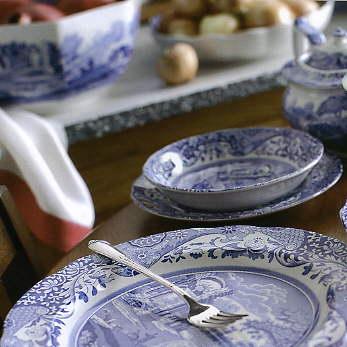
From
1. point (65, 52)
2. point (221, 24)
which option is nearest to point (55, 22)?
point (65, 52)

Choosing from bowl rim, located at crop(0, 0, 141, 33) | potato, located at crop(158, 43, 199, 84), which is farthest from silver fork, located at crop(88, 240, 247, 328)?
potato, located at crop(158, 43, 199, 84)

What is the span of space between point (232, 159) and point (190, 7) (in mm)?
654

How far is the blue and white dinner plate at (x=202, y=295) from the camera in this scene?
0.64 m

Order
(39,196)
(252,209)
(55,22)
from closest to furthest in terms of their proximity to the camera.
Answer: (252,209) → (39,196) → (55,22)

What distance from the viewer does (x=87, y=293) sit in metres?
0.72

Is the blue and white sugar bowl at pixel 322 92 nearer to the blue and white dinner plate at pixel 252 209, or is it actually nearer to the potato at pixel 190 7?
the blue and white dinner plate at pixel 252 209

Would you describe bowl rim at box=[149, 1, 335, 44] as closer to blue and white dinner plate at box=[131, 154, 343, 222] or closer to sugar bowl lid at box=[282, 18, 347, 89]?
sugar bowl lid at box=[282, 18, 347, 89]

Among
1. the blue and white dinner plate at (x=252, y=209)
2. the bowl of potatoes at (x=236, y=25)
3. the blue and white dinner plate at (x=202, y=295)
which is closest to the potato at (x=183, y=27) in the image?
the bowl of potatoes at (x=236, y=25)

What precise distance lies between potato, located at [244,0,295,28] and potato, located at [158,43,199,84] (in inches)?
5.1

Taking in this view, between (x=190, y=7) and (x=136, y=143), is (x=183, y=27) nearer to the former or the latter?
(x=190, y=7)

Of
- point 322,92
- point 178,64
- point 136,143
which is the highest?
point 322,92

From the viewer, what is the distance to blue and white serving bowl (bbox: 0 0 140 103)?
4.40 ft

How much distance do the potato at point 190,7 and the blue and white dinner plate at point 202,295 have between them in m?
0.89

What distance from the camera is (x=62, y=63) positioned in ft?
4.50
